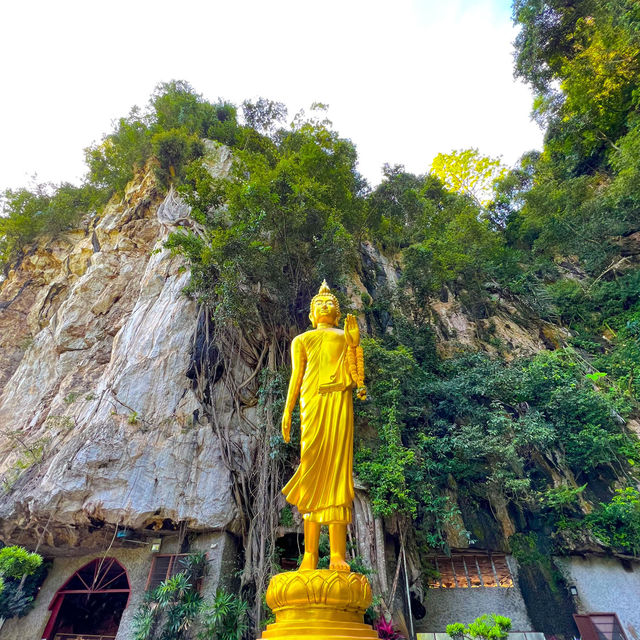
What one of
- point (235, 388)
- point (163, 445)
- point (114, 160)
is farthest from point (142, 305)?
point (114, 160)

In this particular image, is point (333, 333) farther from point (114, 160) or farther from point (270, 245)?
point (114, 160)

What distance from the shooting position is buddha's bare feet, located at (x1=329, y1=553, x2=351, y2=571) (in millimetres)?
3152

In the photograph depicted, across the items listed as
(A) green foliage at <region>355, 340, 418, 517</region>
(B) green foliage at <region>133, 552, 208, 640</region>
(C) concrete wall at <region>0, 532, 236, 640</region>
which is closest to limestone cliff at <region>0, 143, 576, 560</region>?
(C) concrete wall at <region>0, 532, 236, 640</region>

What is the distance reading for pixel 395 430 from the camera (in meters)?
6.10

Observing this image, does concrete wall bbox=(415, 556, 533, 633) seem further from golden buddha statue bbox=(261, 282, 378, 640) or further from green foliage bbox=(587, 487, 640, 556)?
golden buddha statue bbox=(261, 282, 378, 640)

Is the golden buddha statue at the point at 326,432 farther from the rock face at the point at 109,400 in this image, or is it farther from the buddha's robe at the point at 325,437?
the rock face at the point at 109,400

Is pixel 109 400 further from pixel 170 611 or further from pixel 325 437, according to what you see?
pixel 325 437

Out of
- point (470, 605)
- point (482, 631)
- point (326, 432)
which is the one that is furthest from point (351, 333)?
point (470, 605)

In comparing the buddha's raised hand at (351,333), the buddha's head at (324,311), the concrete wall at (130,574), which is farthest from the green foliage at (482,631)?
the buddha's head at (324,311)

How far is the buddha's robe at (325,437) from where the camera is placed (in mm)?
3383

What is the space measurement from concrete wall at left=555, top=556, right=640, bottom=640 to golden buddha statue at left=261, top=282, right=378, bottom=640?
18.1 feet

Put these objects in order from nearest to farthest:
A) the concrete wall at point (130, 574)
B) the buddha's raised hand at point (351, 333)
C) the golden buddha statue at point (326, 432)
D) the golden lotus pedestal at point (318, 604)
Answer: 1. the golden lotus pedestal at point (318, 604)
2. the golden buddha statue at point (326, 432)
3. the buddha's raised hand at point (351, 333)
4. the concrete wall at point (130, 574)

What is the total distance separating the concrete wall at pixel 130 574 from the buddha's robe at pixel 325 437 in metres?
2.50

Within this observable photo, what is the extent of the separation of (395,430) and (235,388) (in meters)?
2.82
